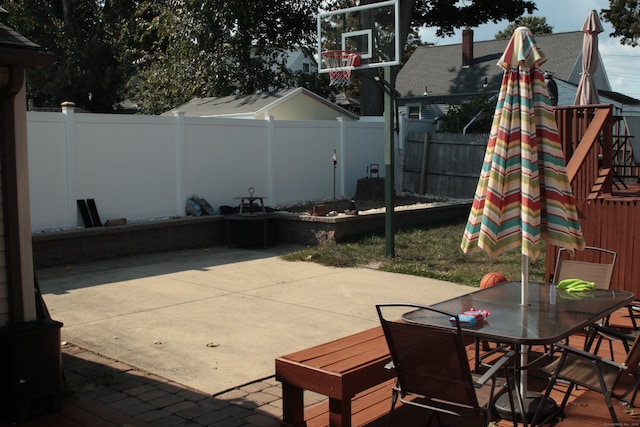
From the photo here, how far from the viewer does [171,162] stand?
13078 millimetres

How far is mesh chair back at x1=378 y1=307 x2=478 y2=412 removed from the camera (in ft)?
11.7

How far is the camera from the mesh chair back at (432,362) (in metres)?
3.55

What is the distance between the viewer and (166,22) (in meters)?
21.2

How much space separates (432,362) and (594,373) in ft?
3.86

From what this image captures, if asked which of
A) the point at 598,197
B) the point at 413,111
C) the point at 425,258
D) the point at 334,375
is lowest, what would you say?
the point at 425,258

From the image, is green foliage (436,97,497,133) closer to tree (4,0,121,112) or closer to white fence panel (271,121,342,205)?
white fence panel (271,121,342,205)

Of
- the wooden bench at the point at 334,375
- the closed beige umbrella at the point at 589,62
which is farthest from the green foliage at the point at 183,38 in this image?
the wooden bench at the point at 334,375

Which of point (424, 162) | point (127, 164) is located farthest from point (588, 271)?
point (424, 162)

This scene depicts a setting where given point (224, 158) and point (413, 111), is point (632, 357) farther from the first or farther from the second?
point (413, 111)

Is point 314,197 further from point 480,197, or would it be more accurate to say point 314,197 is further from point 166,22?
point 480,197

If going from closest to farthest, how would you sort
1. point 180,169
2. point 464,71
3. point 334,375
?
1. point 334,375
2. point 180,169
3. point 464,71

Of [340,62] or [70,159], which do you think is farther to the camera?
[340,62]

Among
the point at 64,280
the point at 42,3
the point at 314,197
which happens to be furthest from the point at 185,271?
the point at 42,3

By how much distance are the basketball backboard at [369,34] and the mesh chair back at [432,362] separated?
839 centimetres
